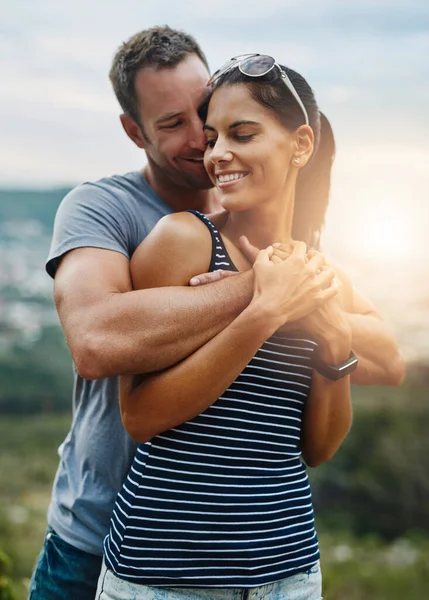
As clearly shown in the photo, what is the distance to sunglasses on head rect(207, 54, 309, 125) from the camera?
1555mm

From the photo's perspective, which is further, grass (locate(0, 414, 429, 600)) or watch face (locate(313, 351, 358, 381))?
grass (locate(0, 414, 429, 600))

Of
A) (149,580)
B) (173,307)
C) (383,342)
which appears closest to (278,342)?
(173,307)

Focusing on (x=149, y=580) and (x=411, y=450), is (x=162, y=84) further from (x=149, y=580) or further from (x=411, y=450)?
(x=411, y=450)

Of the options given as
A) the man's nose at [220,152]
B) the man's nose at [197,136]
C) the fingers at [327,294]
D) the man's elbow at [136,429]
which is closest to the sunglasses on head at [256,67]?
the man's nose at [220,152]

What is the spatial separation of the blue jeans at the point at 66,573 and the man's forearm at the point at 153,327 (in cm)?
59

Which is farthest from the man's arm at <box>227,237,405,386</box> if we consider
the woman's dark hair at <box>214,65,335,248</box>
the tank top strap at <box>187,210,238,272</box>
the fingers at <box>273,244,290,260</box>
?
the tank top strap at <box>187,210,238,272</box>

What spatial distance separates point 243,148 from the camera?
5.08 ft

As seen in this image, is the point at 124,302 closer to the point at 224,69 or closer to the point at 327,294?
the point at 327,294

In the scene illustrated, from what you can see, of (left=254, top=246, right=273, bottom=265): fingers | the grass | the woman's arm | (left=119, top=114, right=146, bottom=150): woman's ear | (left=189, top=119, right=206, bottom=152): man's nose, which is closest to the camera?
the woman's arm

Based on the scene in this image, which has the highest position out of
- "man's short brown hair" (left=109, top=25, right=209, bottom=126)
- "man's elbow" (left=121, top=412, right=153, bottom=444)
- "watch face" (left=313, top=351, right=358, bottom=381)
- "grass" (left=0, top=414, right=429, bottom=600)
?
"man's short brown hair" (left=109, top=25, right=209, bottom=126)

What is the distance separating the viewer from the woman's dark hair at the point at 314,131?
156cm

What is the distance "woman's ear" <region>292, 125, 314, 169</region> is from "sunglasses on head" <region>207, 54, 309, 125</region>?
31mm

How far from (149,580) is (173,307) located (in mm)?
490

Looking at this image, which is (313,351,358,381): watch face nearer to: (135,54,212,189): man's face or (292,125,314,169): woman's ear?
(292,125,314,169): woman's ear
